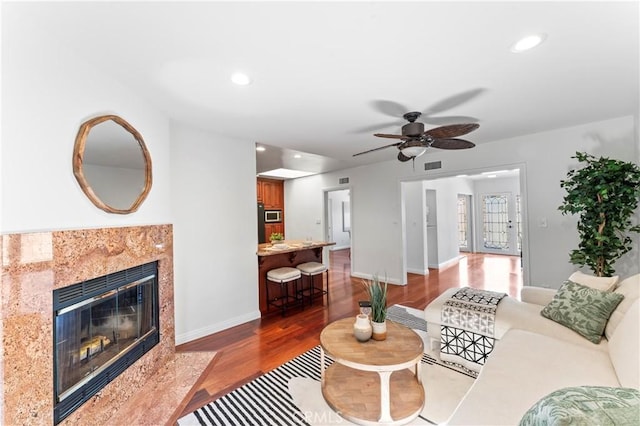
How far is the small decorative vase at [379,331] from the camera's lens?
1863 millimetres

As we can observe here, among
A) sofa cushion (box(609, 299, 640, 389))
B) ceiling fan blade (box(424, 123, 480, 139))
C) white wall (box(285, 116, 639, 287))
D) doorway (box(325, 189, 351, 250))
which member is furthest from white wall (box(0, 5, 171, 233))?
doorway (box(325, 189, 351, 250))

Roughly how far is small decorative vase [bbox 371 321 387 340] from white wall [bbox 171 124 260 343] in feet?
6.47

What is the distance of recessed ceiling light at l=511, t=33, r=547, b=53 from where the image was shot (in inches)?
59.2

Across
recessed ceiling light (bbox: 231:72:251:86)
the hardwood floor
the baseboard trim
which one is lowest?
the hardwood floor

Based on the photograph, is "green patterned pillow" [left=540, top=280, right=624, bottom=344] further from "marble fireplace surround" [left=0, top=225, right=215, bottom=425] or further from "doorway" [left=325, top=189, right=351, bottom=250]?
"doorway" [left=325, top=189, right=351, bottom=250]

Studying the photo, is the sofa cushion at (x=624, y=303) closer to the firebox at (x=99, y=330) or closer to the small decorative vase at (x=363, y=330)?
the small decorative vase at (x=363, y=330)

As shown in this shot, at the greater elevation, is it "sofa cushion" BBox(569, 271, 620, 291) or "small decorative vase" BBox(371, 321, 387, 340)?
"sofa cushion" BBox(569, 271, 620, 291)

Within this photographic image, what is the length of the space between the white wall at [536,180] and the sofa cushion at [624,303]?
163 cm

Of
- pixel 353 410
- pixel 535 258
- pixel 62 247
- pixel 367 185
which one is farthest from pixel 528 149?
pixel 62 247

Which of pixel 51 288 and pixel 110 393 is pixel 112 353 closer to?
pixel 110 393

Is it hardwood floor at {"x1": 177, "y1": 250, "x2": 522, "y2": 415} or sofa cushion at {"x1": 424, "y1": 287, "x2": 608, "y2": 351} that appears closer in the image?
sofa cushion at {"x1": 424, "y1": 287, "x2": 608, "y2": 351}

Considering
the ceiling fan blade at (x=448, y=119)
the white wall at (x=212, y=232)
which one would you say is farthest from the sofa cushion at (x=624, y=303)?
the white wall at (x=212, y=232)

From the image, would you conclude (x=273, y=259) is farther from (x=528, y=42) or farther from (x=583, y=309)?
(x=528, y=42)

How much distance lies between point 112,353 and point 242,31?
2.31 metres
